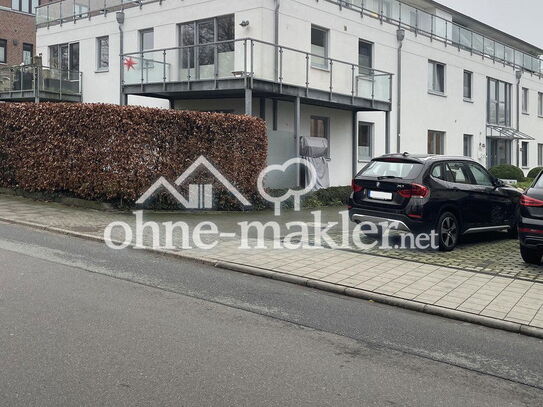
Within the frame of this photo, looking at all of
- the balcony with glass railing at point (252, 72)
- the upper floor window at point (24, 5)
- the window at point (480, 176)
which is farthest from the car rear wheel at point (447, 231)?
the upper floor window at point (24, 5)

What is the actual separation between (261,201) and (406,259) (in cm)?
720

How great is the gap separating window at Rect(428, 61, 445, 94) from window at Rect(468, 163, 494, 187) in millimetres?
16551

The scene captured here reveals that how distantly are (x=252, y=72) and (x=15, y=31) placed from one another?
28732mm

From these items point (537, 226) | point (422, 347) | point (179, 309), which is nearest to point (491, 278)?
point (537, 226)

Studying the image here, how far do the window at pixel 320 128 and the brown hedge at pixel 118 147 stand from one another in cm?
590

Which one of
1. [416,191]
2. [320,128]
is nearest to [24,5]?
[320,128]

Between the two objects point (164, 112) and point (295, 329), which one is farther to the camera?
point (164, 112)

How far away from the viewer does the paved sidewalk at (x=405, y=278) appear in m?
6.61

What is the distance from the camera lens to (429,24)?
26.5m

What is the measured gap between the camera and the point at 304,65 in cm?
1905

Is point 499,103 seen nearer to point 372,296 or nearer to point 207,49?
point 207,49

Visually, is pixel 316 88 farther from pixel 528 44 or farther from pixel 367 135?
pixel 528 44

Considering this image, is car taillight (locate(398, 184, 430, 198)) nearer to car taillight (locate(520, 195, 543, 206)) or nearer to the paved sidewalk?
the paved sidewalk

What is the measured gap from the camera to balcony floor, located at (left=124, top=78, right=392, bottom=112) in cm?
1772
